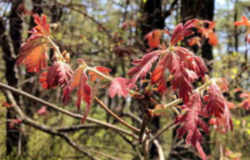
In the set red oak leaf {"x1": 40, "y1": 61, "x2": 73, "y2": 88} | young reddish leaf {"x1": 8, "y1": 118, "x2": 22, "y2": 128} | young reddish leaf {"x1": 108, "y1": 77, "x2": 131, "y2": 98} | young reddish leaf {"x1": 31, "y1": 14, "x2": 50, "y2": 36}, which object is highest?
young reddish leaf {"x1": 31, "y1": 14, "x2": 50, "y2": 36}

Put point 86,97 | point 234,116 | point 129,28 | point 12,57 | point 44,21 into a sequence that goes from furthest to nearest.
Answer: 1. point 234,116
2. point 129,28
3. point 12,57
4. point 44,21
5. point 86,97

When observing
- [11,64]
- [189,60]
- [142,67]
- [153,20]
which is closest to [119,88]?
[142,67]

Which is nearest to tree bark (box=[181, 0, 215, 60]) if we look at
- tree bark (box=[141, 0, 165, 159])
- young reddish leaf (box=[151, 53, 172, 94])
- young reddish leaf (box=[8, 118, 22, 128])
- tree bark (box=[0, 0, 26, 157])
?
tree bark (box=[141, 0, 165, 159])

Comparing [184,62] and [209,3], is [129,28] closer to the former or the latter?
[209,3]

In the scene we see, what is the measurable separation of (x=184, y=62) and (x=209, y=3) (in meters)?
2.68

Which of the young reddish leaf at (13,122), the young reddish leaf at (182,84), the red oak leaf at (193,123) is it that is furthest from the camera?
the young reddish leaf at (13,122)

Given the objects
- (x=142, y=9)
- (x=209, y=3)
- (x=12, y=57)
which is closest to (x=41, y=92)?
(x=12, y=57)

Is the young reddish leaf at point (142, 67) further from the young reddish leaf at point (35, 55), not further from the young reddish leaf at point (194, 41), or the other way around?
the young reddish leaf at point (194, 41)

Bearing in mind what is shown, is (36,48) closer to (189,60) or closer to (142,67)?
(142,67)

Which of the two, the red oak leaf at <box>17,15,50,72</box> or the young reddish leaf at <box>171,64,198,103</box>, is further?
the red oak leaf at <box>17,15,50,72</box>

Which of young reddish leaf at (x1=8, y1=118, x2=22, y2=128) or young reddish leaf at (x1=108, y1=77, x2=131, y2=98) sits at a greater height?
young reddish leaf at (x1=108, y1=77, x2=131, y2=98)

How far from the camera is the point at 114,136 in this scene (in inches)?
127

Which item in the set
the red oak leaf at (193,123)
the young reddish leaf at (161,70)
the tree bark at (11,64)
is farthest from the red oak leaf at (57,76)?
the tree bark at (11,64)

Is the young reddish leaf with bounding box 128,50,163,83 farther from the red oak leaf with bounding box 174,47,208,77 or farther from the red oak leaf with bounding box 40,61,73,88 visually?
the red oak leaf with bounding box 40,61,73,88
